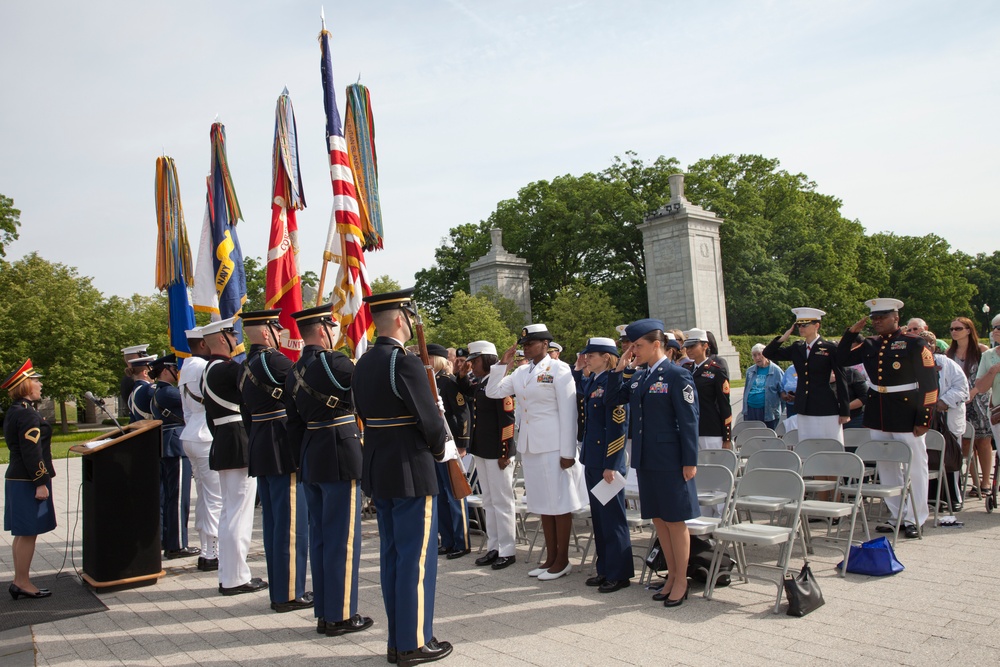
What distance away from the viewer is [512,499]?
684 centimetres

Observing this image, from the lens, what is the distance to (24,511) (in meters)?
6.31

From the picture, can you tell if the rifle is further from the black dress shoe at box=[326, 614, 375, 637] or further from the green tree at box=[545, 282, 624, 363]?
the green tree at box=[545, 282, 624, 363]

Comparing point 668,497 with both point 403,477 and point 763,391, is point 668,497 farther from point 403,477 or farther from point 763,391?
A: point 763,391

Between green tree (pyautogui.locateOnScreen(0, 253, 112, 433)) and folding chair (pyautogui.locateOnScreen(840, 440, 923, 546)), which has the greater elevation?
green tree (pyautogui.locateOnScreen(0, 253, 112, 433))

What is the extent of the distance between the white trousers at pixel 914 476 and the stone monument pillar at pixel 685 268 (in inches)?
972

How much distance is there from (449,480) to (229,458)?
2.13 m

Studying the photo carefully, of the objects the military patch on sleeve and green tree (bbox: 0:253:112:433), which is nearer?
the military patch on sleeve

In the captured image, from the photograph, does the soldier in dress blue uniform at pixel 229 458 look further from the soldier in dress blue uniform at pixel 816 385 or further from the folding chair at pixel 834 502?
the soldier in dress blue uniform at pixel 816 385

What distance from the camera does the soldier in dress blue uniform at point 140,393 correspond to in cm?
838

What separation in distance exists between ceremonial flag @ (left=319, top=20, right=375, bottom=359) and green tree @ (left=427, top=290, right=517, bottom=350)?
25280 mm

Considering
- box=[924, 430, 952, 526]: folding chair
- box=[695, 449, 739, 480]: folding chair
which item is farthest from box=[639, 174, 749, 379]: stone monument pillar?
box=[695, 449, 739, 480]: folding chair

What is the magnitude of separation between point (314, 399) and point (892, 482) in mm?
5200

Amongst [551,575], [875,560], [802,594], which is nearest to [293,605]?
[551,575]

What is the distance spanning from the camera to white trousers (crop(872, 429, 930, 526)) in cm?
683
